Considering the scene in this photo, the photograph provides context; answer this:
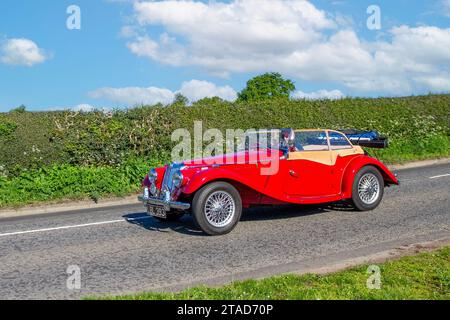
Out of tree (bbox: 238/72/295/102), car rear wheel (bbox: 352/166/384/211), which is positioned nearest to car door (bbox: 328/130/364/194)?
car rear wheel (bbox: 352/166/384/211)

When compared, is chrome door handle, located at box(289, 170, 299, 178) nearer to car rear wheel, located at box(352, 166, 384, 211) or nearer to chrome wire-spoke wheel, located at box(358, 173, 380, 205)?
car rear wheel, located at box(352, 166, 384, 211)

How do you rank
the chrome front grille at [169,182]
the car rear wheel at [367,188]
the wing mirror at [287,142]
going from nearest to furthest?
the chrome front grille at [169,182] → the wing mirror at [287,142] → the car rear wheel at [367,188]

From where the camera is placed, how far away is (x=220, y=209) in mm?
8016

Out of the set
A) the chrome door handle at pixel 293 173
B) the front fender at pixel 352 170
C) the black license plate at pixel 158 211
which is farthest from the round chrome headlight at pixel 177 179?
the front fender at pixel 352 170

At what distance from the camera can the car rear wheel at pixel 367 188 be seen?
31.2ft

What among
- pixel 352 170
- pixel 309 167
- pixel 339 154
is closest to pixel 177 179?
pixel 309 167

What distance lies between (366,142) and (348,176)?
3.79 ft

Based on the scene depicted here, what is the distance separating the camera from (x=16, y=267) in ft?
22.1

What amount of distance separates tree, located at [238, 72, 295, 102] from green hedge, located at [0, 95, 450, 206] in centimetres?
1719

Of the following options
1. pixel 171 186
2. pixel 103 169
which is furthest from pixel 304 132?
pixel 103 169

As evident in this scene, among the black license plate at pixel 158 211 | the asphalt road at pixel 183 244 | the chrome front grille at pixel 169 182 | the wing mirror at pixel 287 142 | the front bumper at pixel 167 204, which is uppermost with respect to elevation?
the wing mirror at pixel 287 142

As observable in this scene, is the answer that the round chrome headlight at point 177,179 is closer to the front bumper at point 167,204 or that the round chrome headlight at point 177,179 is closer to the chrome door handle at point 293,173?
the front bumper at point 167,204

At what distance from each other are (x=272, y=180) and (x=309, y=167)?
0.81 meters

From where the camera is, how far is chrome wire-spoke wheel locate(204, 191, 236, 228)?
26.0 feet
